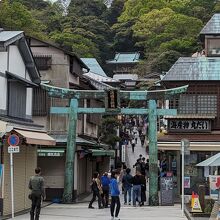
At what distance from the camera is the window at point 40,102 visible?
28.9 metres

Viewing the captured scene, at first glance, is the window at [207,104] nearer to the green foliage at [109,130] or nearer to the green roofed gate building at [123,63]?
the green foliage at [109,130]

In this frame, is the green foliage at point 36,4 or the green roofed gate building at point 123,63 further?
the green foliage at point 36,4

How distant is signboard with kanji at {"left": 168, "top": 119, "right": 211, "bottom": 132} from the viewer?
28922 millimetres

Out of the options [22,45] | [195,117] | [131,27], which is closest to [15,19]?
[195,117]

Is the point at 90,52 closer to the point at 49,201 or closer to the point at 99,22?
the point at 99,22

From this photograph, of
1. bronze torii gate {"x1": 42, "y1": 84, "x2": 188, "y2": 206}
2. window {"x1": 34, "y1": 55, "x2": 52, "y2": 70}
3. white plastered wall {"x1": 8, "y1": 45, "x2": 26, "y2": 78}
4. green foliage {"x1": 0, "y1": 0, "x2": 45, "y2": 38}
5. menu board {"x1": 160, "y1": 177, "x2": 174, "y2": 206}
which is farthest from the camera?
green foliage {"x1": 0, "y1": 0, "x2": 45, "y2": 38}

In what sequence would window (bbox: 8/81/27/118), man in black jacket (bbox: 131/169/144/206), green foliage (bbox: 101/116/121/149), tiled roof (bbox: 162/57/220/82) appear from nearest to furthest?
window (bbox: 8/81/27/118) < man in black jacket (bbox: 131/169/144/206) < tiled roof (bbox: 162/57/220/82) < green foliage (bbox: 101/116/121/149)

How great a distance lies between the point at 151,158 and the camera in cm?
2598

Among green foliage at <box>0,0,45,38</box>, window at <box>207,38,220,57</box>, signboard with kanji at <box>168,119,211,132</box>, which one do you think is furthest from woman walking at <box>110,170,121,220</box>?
green foliage at <box>0,0,45,38</box>

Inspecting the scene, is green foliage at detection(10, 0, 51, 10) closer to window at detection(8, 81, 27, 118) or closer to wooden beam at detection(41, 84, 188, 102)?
wooden beam at detection(41, 84, 188, 102)

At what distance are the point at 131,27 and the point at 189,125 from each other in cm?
8011

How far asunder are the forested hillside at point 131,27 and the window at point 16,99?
133 feet

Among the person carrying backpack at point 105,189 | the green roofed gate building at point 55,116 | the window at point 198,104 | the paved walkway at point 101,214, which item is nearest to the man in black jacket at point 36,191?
the paved walkway at point 101,214

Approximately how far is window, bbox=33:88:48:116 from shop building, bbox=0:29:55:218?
16.7 feet
